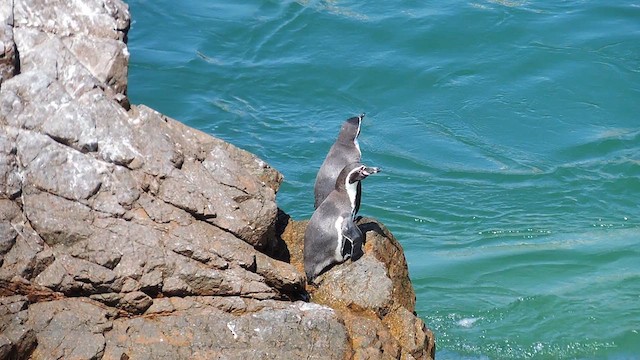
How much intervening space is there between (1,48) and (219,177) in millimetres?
2047

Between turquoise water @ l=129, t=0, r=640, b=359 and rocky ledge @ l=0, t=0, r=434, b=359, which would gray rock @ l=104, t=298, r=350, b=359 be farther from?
turquoise water @ l=129, t=0, r=640, b=359

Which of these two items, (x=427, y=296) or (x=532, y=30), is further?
(x=532, y=30)

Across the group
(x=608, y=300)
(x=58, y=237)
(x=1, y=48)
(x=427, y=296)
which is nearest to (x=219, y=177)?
(x=58, y=237)

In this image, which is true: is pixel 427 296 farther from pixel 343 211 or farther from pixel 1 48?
pixel 1 48

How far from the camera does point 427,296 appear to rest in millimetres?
13664

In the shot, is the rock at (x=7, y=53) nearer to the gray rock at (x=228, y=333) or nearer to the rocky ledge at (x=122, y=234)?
the rocky ledge at (x=122, y=234)

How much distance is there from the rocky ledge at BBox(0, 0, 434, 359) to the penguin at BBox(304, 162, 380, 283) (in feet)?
2.10

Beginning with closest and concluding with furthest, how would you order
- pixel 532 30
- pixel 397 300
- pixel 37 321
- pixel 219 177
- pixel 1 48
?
pixel 37 321 → pixel 1 48 → pixel 219 177 → pixel 397 300 → pixel 532 30

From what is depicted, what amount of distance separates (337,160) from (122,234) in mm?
4560

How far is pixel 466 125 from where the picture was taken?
61.8 ft

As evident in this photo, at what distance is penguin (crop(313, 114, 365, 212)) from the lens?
37.1 ft

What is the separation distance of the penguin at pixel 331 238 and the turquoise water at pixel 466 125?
300 cm

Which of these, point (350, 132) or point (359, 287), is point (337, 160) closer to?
point (350, 132)

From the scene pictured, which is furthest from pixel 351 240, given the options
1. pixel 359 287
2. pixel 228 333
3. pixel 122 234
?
pixel 122 234
